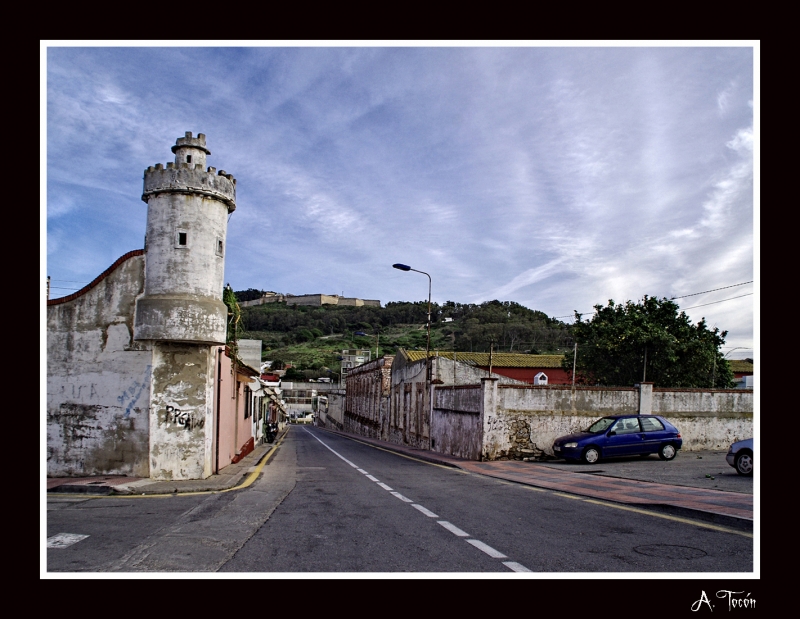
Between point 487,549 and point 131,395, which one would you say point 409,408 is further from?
point 487,549

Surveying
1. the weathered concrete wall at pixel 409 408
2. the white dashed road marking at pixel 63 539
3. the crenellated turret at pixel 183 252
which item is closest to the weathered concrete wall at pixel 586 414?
the weathered concrete wall at pixel 409 408

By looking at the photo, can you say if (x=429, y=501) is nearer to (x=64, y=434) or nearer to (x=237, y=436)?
(x=64, y=434)

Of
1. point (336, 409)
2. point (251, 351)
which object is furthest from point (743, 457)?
point (336, 409)

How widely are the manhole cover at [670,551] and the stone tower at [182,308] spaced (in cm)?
998

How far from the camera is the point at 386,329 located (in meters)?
134

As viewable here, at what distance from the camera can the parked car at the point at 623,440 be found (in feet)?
60.9

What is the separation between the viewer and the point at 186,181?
13977mm

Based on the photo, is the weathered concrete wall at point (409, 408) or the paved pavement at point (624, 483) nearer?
the paved pavement at point (624, 483)

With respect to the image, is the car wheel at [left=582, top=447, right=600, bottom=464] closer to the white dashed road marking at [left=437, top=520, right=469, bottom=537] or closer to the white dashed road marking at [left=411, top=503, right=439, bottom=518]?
the white dashed road marking at [left=411, top=503, right=439, bottom=518]

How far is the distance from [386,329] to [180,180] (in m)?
120

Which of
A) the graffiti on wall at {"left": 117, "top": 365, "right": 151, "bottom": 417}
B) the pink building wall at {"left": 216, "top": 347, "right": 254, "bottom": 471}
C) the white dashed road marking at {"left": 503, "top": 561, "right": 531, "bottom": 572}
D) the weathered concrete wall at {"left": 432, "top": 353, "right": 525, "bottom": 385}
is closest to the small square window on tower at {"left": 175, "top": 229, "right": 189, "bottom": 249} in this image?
the pink building wall at {"left": 216, "top": 347, "right": 254, "bottom": 471}

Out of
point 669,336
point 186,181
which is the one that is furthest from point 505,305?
point 186,181

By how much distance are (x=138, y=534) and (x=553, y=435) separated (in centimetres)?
1640

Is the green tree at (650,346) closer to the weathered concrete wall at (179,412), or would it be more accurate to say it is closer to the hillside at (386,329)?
the weathered concrete wall at (179,412)
